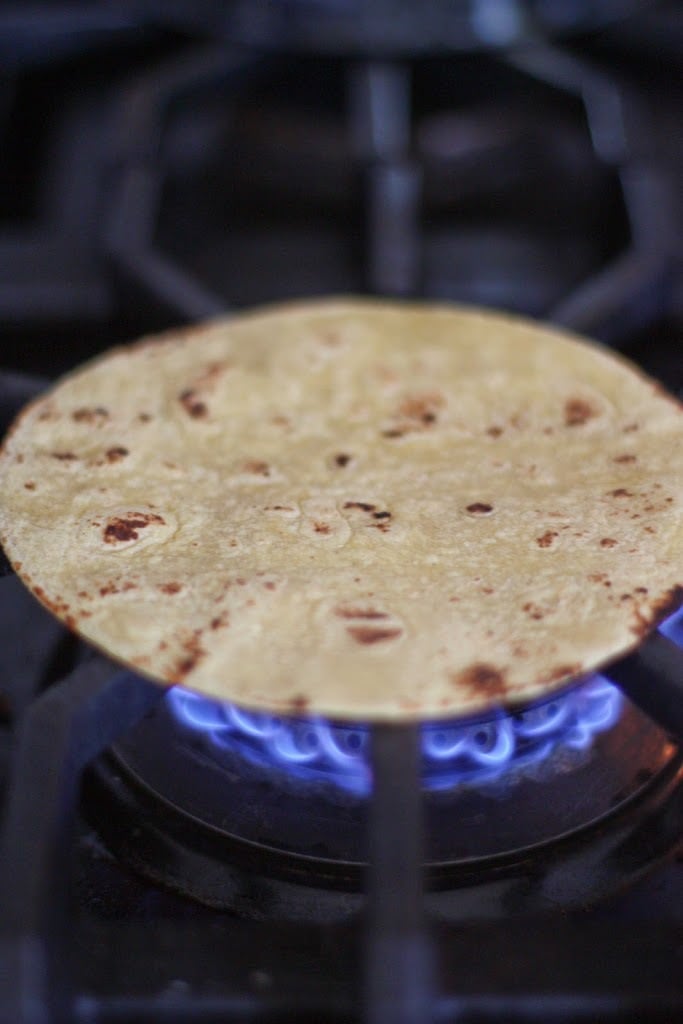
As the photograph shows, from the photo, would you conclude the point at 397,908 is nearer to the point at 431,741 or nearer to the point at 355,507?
the point at 431,741

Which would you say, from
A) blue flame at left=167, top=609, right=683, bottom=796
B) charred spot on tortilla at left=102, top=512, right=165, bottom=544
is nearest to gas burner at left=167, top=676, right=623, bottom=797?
blue flame at left=167, top=609, right=683, bottom=796

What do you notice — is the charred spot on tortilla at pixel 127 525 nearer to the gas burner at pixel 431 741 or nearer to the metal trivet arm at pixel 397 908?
the gas burner at pixel 431 741

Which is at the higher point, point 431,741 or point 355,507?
point 355,507

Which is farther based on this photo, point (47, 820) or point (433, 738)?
point (433, 738)

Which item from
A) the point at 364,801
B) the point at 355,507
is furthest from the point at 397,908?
the point at 355,507

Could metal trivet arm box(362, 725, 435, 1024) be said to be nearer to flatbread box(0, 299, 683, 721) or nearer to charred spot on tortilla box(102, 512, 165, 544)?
flatbread box(0, 299, 683, 721)

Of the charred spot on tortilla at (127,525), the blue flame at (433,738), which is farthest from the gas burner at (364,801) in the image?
the charred spot on tortilla at (127,525)

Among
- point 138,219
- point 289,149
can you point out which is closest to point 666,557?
point 138,219
